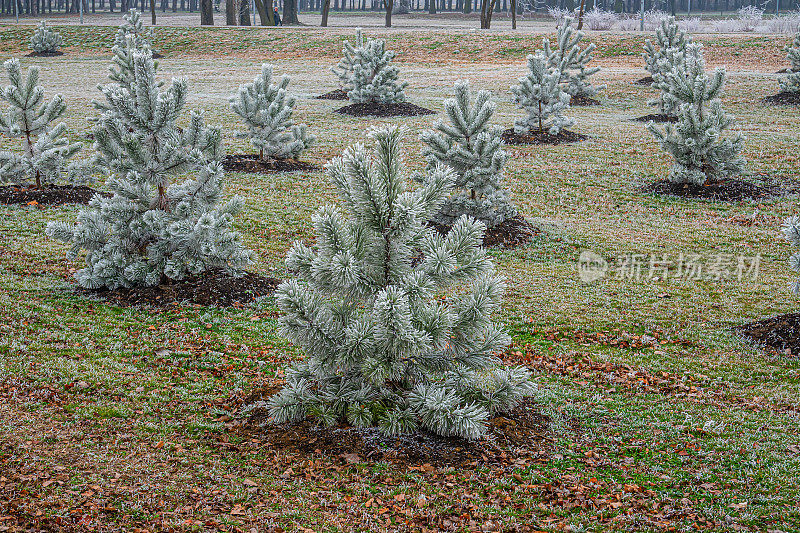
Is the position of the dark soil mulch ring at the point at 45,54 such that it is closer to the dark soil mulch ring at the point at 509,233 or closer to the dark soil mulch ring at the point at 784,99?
the dark soil mulch ring at the point at 784,99

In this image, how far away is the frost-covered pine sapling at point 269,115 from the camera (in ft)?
49.1

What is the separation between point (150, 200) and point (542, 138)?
1277 cm

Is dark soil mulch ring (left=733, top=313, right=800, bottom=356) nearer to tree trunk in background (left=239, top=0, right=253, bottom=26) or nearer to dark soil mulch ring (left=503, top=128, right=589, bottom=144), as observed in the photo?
dark soil mulch ring (left=503, top=128, right=589, bottom=144)

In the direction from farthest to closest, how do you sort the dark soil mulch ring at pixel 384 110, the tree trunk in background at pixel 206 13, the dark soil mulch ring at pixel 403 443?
the tree trunk in background at pixel 206 13, the dark soil mulch ring at pixel 384 110, the dark soil mulch ring at pixel 403 443

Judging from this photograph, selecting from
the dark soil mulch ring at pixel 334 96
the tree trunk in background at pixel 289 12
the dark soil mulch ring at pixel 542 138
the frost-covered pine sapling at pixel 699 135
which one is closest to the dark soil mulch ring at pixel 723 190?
the frost-covered pine sapling at pixel 699 135

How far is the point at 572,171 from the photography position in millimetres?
16547

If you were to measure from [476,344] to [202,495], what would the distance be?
2.31 meters

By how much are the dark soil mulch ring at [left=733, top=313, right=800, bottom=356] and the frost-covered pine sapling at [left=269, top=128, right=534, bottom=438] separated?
3700 mm

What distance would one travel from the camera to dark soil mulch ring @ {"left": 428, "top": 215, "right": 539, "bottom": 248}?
11.9 metres

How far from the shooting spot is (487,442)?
5922 millimetres

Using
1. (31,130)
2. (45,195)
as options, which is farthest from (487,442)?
(45,195)

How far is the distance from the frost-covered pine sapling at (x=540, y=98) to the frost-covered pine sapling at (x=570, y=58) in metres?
2.01

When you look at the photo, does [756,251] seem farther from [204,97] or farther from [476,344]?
[204,97]

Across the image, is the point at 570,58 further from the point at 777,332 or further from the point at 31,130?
the point at 777,332
